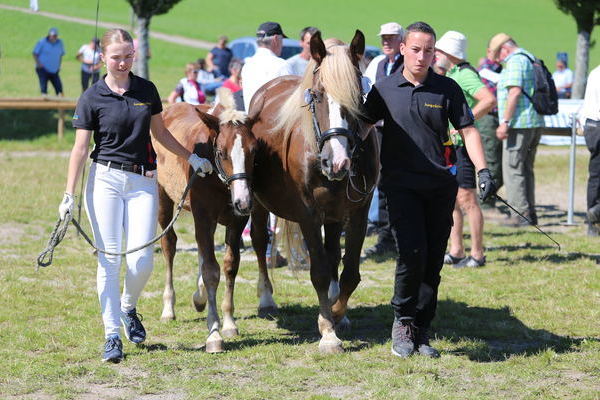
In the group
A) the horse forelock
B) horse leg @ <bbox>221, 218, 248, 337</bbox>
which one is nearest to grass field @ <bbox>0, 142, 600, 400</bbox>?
horse leg @ <bbox>221, 218, 248, 337</bbox>

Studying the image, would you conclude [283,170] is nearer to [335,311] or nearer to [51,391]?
[335,311]

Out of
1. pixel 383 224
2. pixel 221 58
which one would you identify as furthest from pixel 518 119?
pixel 221 58

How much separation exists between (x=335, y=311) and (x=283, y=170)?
1144mm

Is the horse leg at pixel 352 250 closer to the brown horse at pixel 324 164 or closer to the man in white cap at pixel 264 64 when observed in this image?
the brown horse at pixel 324 164

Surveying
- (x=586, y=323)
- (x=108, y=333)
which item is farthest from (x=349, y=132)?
(x=586, y=323)

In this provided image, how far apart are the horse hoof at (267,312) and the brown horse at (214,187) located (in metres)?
0.48

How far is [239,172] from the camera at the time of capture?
6.21m

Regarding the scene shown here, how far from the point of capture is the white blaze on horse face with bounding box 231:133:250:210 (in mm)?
6148

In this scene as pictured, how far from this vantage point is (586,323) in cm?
723

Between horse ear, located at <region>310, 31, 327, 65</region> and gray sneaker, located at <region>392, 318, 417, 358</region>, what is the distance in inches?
72.7

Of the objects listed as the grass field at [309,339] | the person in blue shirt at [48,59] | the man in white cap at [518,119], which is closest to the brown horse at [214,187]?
the grass field at [309,339]

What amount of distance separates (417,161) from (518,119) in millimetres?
5908

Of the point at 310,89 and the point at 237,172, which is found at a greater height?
the point at 310,89

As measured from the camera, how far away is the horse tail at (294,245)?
798 centimetres
